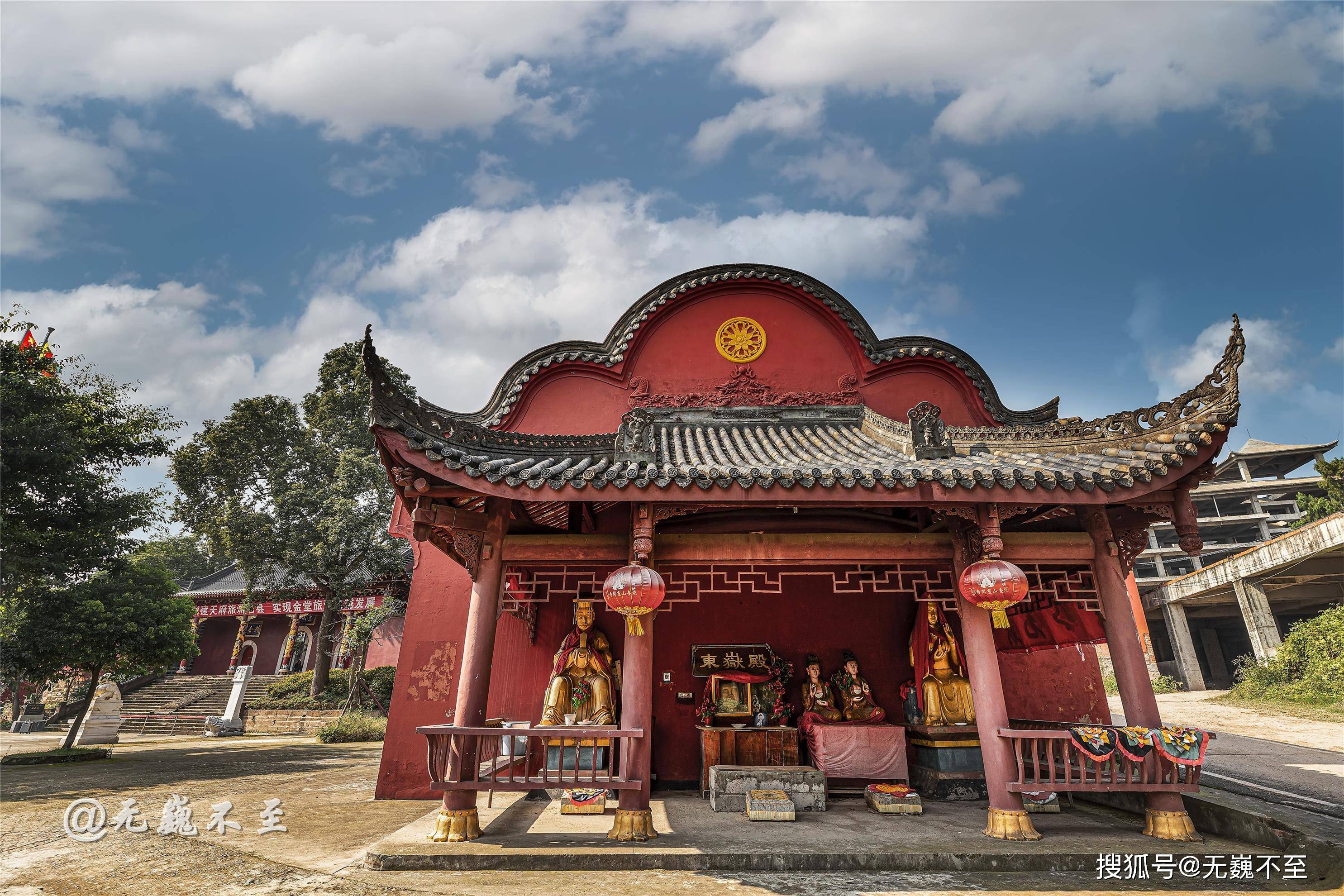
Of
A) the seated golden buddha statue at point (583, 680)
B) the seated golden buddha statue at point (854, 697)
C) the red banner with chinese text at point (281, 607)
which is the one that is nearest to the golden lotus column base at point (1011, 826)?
the seated golden buddha statue at point (854, 697)

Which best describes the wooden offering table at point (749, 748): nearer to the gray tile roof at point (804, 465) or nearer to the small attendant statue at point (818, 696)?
the small attendant statue at point (818, 696)

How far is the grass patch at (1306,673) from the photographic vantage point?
64.9 ft

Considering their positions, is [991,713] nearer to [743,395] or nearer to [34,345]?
[743,395]

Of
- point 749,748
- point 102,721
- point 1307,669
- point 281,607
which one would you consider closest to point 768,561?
point 749,748

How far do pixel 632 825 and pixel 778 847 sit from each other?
1.49 metres

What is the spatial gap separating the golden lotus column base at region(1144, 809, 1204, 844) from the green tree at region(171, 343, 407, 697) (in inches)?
1046

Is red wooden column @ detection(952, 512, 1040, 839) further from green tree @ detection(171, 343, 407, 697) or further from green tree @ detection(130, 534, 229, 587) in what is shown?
green tree @ detection(130, 534, 229, 587)

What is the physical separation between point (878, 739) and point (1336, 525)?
2293 cm

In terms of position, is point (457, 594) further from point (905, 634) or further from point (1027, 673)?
point (1027, 673)

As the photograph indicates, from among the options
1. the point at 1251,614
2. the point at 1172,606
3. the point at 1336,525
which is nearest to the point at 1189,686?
the point at 1172,606

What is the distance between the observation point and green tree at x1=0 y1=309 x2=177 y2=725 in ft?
45.3

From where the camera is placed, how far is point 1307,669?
841 inches

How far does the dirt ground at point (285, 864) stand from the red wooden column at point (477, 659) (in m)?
0.68

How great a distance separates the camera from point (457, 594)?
1090 centimetres
